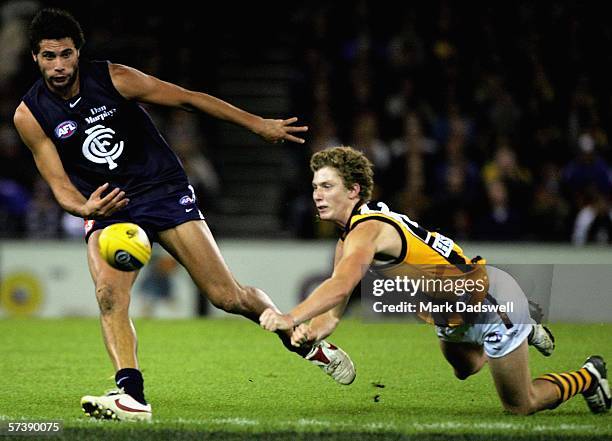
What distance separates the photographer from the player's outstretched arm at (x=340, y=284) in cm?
543

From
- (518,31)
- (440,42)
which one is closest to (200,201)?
(440,42)

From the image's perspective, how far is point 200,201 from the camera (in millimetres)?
14133

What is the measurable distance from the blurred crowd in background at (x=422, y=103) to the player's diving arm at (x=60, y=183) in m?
6.56

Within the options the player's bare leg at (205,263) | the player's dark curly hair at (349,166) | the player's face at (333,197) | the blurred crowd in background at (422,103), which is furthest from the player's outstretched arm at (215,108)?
the blurred crowd in background at (422,103)

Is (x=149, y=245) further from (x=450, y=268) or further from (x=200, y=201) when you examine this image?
(x=200, y=201)

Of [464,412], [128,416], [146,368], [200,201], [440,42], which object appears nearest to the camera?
[128,416]

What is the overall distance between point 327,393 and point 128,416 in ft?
5.84

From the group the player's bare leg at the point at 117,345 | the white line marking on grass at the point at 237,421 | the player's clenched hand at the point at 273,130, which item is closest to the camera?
the white line marking on grass at the point at 237,421

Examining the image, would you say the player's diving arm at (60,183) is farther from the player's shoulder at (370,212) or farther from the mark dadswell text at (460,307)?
the mark dadswell text at (460,307)

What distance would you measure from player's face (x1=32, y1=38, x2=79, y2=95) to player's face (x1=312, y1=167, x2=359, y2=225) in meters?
1.53

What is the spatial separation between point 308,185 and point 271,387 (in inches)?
244

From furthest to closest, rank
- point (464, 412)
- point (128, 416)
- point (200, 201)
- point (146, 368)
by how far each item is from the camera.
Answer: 1. point (200, 201)
2. point (146, 368)
3. point (464, 412)
4. point (128, 416)

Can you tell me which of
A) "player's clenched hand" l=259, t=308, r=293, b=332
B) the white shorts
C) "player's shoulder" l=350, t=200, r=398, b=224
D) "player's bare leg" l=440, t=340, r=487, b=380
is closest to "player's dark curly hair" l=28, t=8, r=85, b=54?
"player's shoulder" l=350, t=200, r=398, b=224

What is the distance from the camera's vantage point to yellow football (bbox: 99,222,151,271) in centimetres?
643
